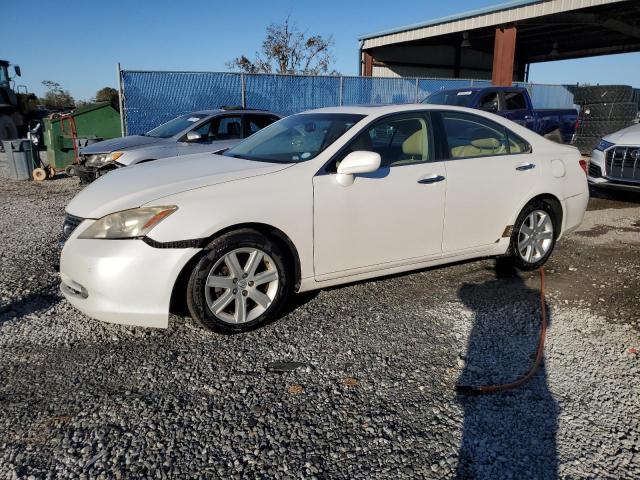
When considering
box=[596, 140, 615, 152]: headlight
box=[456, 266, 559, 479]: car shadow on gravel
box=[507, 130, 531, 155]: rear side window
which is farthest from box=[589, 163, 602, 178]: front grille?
box=[456, 266, 559, 479]: car shadow on gravel

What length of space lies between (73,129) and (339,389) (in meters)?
10.9

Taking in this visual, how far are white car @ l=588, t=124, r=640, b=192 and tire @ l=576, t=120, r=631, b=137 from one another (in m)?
2.81

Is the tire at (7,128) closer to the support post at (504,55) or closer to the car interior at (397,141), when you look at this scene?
the support post at (504,55)

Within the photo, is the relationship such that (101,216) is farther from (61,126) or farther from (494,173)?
(61,126)

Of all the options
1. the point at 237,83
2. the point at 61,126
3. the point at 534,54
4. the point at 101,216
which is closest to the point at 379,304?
the point at 101,216

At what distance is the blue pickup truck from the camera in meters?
11.1

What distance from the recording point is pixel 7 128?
17828 mm

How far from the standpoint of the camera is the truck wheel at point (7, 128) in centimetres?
1755

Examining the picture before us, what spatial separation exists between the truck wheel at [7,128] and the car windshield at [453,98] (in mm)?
14597

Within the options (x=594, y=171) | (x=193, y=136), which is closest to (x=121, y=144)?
(x=193, y=136)

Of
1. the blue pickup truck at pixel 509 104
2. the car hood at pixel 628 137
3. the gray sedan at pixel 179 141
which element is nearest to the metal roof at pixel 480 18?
the blue pickup truck at pixel 509 104

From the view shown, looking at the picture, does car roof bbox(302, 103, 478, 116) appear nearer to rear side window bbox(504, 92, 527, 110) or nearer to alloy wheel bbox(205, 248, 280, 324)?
alloy wheel bbox(205, 248, 280, 324)

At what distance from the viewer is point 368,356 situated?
10.6ft

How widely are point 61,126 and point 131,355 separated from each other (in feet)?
34.2
